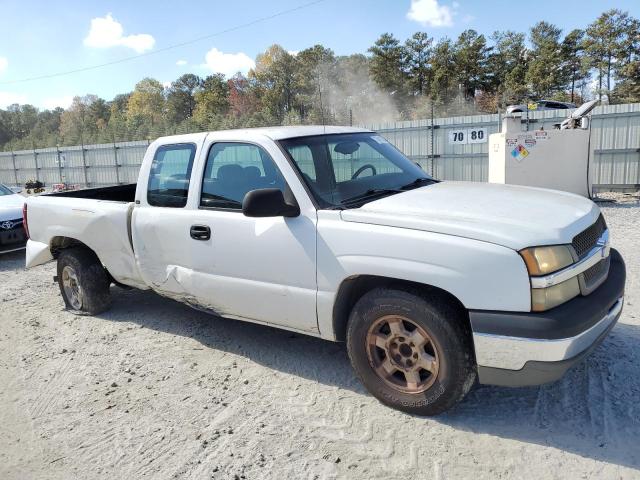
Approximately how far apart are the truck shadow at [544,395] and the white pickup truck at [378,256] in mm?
283

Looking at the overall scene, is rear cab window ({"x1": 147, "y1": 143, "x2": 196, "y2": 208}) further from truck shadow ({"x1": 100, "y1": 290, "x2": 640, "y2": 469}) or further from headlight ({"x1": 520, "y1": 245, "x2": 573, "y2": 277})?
headlight ({"x1": 520, "y1": 245, "x2": 573, "y2": 277})

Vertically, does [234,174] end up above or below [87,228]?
above

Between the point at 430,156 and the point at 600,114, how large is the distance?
14.6ft

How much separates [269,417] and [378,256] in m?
1.29

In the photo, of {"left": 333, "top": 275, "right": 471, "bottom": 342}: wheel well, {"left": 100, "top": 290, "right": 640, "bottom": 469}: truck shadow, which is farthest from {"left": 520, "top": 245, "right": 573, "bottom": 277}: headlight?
{"left": 100, "top": 290, "right": 640, "bottom": 469}: truck shadow

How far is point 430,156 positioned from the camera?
49.4 ft

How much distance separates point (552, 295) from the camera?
279 cm

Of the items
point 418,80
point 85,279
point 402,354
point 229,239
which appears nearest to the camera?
point 402,354

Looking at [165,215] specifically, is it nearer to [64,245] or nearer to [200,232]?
[200,232]

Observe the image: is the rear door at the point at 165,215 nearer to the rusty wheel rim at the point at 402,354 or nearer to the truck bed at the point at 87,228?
the truck bed at the point at 87,228

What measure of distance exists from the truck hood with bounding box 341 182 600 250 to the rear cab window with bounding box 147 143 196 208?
5.50 ft

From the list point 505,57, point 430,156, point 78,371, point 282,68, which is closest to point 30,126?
point 282,68

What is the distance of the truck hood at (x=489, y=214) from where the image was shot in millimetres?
2848

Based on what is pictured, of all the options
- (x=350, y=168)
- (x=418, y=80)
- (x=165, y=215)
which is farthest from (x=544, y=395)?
(x=418, y=80)
